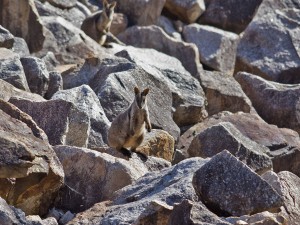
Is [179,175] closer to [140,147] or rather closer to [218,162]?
[218,162]

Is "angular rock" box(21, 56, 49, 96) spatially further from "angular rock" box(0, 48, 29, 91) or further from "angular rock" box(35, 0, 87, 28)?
"angular rock" box(35, 0, 87, 28)

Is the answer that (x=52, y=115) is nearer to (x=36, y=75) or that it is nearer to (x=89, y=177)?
(x=89, y=177)

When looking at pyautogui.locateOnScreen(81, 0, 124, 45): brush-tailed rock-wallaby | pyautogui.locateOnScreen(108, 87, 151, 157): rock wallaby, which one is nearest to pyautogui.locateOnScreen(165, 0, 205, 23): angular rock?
pyautogui.locateOnScreen(81, 0, 124, 45): brush-tailed rock-wallaby

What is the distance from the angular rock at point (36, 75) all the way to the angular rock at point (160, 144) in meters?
2.05

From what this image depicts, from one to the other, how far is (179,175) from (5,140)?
5.44ft

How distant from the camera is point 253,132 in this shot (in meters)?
15.1

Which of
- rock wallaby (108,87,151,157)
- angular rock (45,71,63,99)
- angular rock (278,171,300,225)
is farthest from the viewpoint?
angular rock (45,71,63,99)

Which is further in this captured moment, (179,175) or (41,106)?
(41,106)

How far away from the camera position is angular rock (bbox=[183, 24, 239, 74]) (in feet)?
69.7

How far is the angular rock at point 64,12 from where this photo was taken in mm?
20817

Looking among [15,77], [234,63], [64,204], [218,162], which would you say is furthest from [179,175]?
[234,63]

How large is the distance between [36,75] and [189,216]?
689 cm

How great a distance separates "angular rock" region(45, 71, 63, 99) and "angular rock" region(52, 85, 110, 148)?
1398 millimetres

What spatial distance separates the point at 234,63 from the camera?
21.3 meters
